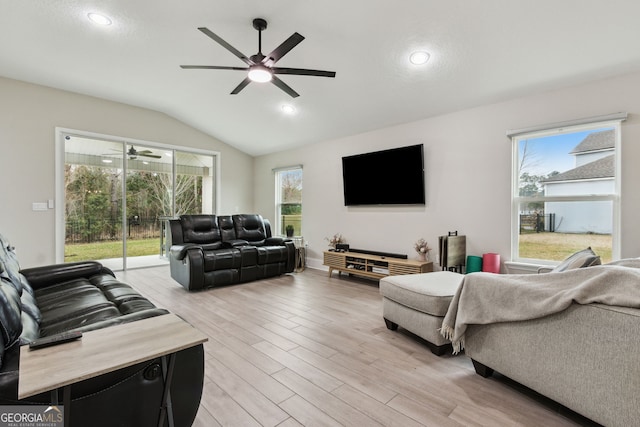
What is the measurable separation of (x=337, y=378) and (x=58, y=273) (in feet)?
8.40

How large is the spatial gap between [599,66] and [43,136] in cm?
704

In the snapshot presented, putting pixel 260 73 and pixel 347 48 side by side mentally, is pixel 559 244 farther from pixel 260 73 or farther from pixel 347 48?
pixel 260 73

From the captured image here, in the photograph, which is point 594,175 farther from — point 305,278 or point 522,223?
point 305,278

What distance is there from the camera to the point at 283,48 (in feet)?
8.08

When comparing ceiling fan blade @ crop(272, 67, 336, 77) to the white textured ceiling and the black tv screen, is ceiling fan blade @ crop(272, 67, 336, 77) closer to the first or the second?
the white textured ceiling

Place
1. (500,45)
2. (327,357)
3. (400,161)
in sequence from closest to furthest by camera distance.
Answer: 1. (327,357)
2. (500,45)
3. (400,161)

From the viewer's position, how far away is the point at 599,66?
2.76m

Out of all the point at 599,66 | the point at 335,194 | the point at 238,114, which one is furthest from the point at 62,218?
the point at 599,66

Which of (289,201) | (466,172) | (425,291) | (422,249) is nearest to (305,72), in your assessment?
(425,291)

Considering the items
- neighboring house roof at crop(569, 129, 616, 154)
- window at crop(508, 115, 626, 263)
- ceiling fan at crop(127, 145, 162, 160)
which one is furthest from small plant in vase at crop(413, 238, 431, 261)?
ceiling fan at crop(127, 145, 162, 160)

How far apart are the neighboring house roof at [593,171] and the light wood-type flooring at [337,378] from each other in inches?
93.0

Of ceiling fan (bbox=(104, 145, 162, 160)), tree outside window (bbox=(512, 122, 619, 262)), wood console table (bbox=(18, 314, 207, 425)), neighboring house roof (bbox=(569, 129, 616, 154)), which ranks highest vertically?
ceiling fan (bbox=(104, 145, 162, 160))

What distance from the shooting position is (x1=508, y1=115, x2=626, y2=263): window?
2.96 m

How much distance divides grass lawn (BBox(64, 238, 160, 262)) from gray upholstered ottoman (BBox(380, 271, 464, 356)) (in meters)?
4.94
